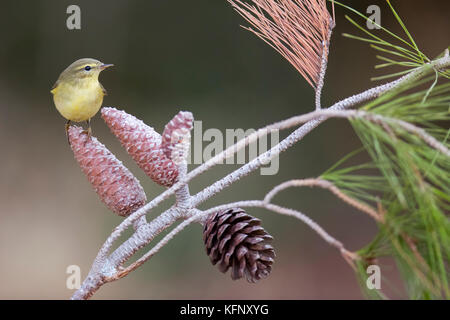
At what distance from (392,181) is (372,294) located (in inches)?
3.4

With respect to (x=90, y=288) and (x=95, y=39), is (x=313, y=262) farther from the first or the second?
(x=90, y=288)

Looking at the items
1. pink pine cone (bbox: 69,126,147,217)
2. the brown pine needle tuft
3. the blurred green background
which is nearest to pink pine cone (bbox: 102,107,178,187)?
pink pine cone (bbox: 69,126,147,217)

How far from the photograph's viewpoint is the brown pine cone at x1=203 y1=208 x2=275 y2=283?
1.24ft

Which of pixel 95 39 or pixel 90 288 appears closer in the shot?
pixel 90 288

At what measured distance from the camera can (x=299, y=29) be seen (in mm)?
430

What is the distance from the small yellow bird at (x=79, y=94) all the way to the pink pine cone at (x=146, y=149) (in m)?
0.03

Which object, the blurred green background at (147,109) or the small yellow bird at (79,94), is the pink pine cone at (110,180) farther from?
the blurred green background at (147,109)

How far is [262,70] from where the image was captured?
1.34 m

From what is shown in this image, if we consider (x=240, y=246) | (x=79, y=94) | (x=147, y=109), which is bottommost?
(x=240, y=246)

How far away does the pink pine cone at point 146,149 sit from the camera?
0.38 metres

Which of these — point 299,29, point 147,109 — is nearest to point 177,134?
point 299,29

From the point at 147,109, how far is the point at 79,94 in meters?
0.88

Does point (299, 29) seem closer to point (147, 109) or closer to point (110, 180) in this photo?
point (110, 180)
